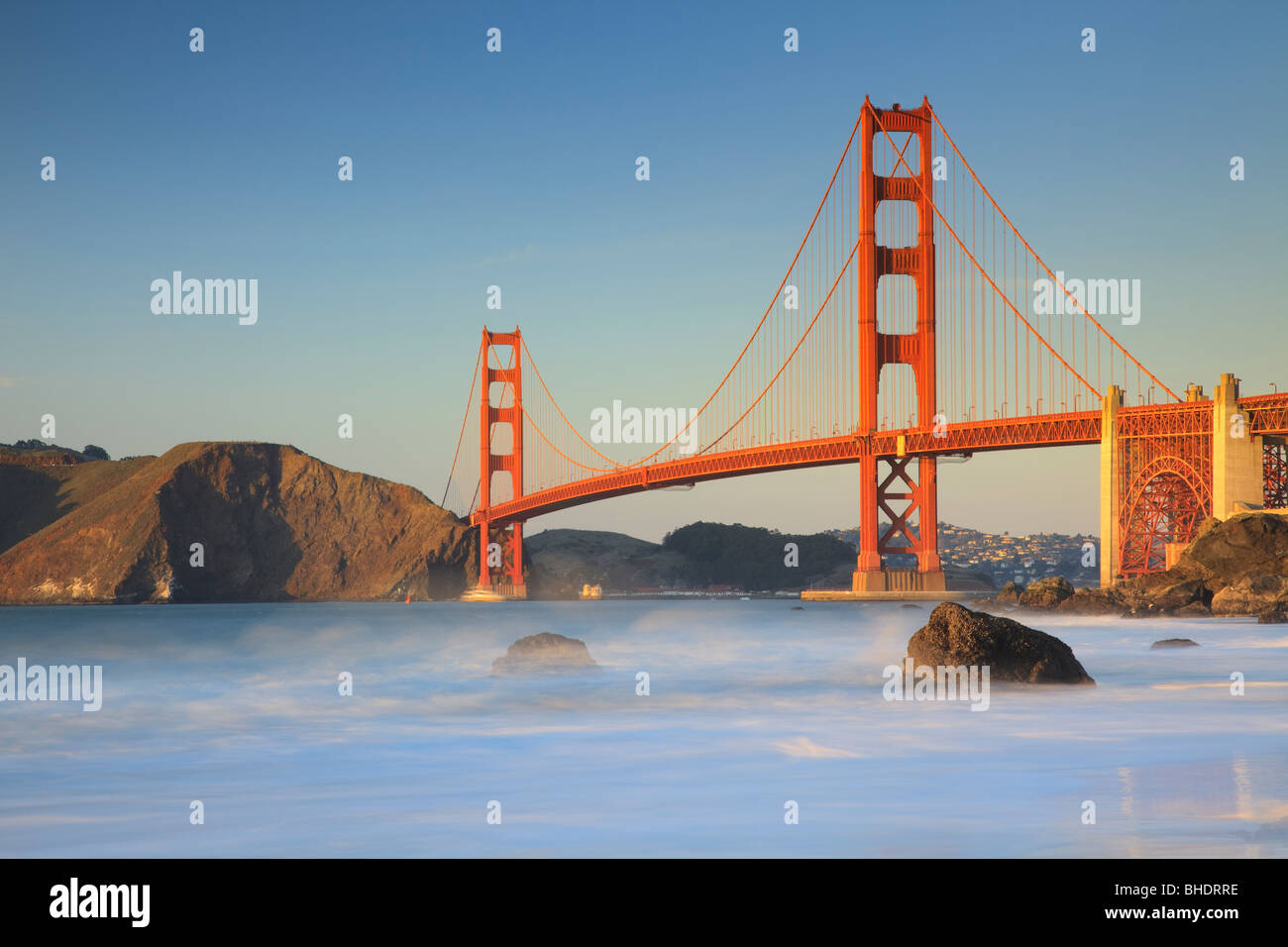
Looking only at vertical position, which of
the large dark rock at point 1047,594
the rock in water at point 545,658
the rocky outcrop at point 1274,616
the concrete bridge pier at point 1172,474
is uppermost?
the concrete bridge pier at point 1172,474

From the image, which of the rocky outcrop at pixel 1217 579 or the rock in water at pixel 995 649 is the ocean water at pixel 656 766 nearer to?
the rock in water at pixel 995 649

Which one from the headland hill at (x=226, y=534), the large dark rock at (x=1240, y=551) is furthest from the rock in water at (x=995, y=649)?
the headland hill at (x=226, y=534)

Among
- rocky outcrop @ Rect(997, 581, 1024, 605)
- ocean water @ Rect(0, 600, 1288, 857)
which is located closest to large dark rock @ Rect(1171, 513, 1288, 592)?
rocky outcrop @ Rect(997, 581, 1024, 605)

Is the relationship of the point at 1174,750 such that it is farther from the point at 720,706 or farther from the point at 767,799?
the point at 720,706

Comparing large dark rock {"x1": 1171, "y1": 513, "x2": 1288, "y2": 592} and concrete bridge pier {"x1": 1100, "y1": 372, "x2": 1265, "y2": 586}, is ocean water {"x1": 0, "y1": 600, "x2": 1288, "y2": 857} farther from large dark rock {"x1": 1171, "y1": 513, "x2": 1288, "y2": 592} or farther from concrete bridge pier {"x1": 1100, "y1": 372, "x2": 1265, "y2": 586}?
concrete bridge pier {"x1": 1100, "y1": 372, "x2": 1265, "y2": 586}

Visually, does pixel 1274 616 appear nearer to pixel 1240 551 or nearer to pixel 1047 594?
pixel 1240 551
